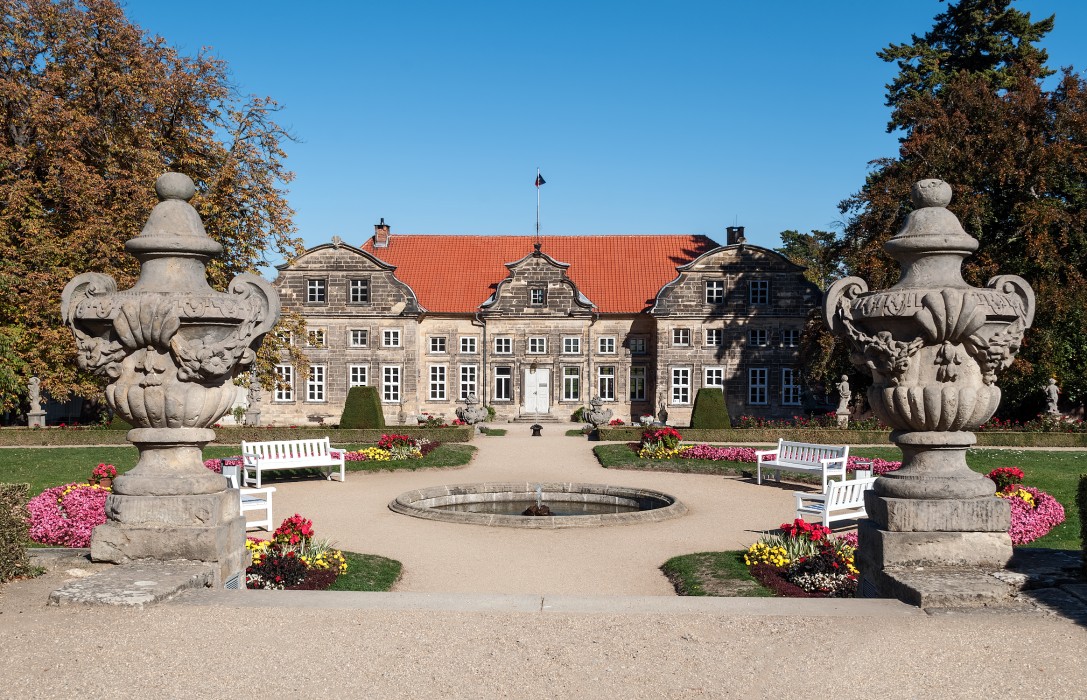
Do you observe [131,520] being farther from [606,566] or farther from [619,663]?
[606,566]

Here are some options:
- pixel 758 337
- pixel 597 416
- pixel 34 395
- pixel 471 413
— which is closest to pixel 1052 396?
pixel 758 337

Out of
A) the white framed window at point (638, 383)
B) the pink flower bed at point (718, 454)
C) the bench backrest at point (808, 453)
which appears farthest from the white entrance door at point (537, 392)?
the bench backrest at point (808, 453)

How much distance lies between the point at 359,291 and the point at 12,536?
99.5ft

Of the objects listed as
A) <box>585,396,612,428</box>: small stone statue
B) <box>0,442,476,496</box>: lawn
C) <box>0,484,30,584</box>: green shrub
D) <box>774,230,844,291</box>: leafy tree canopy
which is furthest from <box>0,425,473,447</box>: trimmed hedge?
<box>774,230,844,291</box>: leafy tree canopy

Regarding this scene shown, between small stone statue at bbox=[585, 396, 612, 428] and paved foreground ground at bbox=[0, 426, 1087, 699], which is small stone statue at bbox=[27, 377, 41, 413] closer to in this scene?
small stone statue at bbox=[585, 396, 612, 428]

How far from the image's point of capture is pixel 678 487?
1473 centimetres

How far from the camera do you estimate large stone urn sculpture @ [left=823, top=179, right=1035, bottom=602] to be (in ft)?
18.9

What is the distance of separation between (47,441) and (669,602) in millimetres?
21366

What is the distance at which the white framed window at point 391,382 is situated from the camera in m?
35.7

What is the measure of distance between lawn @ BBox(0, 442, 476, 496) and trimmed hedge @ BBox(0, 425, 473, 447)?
4.58ft

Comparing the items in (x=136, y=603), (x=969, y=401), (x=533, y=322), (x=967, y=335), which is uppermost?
(x=533, y=322)

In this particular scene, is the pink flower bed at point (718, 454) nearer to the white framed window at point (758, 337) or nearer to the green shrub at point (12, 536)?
the green shrub at point (12, 536)

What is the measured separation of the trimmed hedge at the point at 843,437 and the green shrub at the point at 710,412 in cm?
221

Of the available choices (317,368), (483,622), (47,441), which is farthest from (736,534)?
(317,368)
